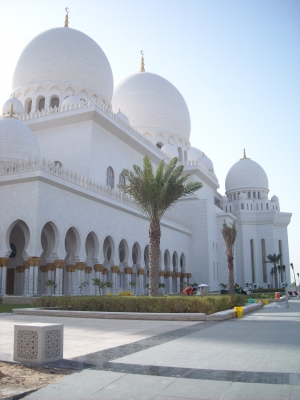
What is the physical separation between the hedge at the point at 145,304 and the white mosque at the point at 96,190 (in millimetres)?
4961

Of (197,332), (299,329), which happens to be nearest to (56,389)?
(197,332)

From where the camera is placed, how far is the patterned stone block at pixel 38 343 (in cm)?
488

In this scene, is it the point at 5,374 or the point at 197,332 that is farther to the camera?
the point at 197,332

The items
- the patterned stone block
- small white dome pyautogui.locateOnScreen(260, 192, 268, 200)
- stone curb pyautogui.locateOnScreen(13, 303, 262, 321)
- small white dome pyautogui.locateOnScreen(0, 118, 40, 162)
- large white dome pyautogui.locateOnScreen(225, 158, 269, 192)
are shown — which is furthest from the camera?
large white dome pyautogui.locateOnScreen(225, 158, 269, 192)

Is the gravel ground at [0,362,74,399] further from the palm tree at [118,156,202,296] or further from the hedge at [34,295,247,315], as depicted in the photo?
the palm tree at [118,156,202,296]

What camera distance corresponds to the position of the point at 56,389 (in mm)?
→ 3807

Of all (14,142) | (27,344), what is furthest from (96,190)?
(27,344)

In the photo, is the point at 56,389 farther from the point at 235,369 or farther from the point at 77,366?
the point at 235,369

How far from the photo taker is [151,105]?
122ft

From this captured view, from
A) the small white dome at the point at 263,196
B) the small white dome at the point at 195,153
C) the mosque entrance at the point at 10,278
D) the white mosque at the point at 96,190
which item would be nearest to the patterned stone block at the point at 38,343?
the white mosque at the point at 96,190

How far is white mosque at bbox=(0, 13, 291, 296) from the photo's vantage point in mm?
18078

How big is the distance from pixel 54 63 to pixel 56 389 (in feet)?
87.5

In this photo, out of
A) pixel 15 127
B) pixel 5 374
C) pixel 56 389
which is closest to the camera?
pixel 56 389

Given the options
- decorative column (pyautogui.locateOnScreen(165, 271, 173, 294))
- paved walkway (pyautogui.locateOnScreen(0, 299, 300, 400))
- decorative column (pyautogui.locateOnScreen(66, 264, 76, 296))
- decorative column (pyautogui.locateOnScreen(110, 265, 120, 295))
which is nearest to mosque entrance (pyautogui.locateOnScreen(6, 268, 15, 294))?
decorative column (pyautogui.locateOnScreen(66, 264, 76, 296))
